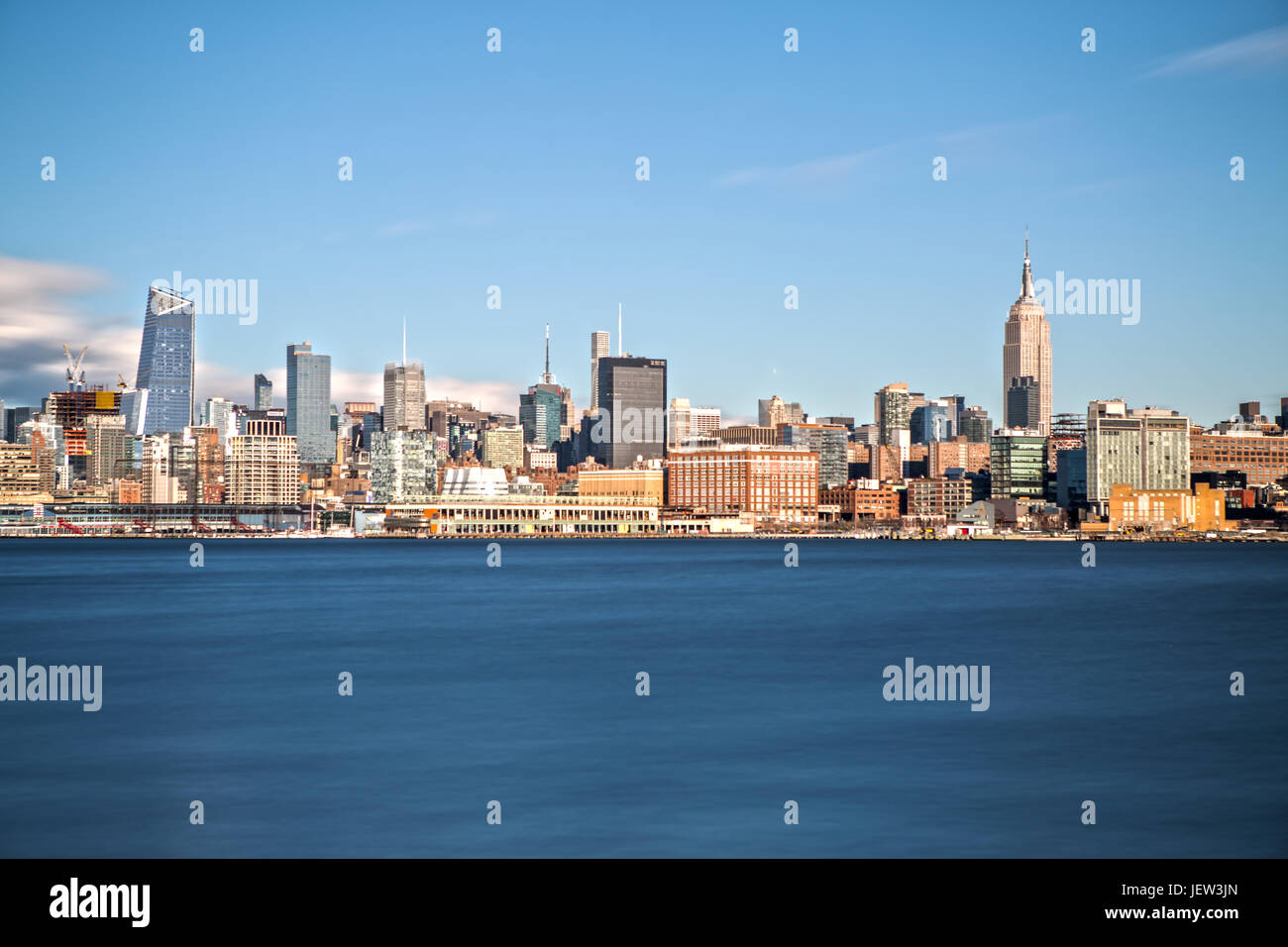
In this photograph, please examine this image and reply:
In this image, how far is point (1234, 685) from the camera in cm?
3959

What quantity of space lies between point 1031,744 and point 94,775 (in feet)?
60.9

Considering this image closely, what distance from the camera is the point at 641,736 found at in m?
30.5

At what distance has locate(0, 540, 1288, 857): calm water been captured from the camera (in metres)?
21.8

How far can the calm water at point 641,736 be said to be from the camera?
21812mm

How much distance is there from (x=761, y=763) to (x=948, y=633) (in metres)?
30.7

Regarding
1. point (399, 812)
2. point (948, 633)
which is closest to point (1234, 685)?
point (948, 633)

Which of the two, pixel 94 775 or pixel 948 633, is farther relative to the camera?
pixel 948 633
